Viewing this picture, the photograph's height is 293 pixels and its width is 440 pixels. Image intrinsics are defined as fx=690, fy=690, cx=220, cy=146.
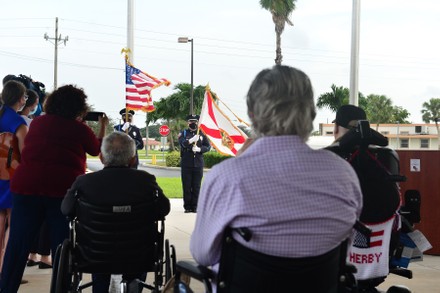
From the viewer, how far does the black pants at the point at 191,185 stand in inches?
497

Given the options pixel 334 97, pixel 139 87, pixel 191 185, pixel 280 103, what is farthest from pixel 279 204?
pixel 334 97

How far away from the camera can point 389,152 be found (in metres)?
3.80

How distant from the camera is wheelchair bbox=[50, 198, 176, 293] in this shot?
425 cm

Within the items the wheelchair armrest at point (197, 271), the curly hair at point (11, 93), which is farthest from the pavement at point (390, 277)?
the wheelchair armrest at point (197, 271)

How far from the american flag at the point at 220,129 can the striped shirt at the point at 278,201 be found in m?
11.0

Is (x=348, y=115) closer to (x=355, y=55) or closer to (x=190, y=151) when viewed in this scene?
(x=355, y=55)

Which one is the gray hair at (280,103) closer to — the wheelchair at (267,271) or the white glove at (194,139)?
the wheelchair at (267,271)

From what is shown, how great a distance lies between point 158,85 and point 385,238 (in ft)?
28.9

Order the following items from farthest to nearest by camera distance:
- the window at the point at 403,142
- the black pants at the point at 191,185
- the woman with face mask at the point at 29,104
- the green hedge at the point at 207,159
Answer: the window at the point at 403,142 < the green hedge at the point at 207,159 < the black pants at the point at 191,185 < the woman with face mask at the point at 29,104

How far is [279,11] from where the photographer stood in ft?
124

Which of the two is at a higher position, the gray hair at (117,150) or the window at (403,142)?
the gray hair at (117,150)

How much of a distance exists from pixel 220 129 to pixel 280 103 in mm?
11332

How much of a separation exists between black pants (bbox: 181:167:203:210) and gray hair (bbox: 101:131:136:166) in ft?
26.6

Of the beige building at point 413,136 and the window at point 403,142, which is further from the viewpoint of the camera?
the window at point 403,142
